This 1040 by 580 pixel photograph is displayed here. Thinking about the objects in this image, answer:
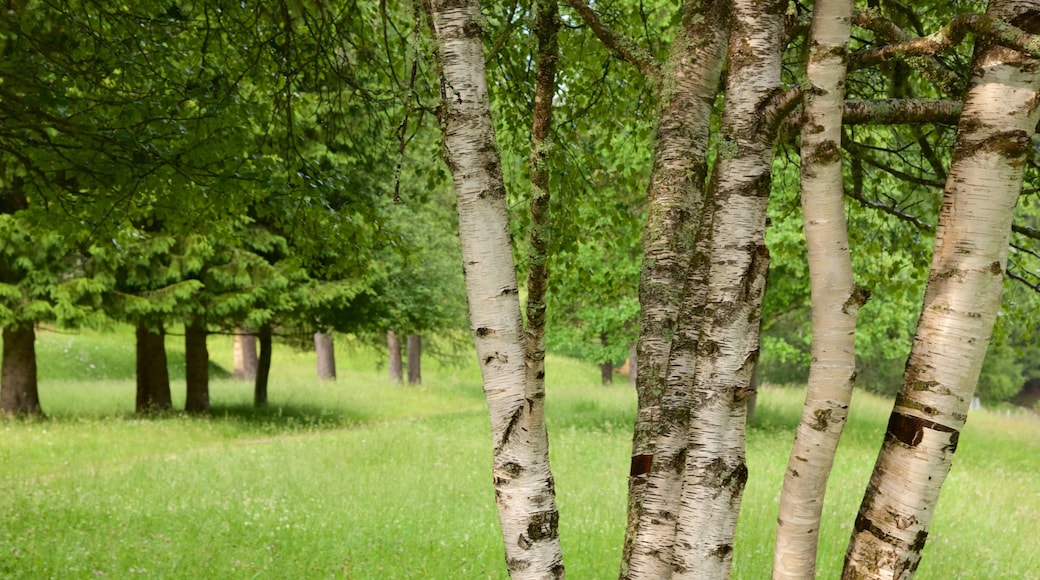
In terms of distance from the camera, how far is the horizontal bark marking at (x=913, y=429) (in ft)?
9.20

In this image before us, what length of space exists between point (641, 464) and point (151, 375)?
18297 mm

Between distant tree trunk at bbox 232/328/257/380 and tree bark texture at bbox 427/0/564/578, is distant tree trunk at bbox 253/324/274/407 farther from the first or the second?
tree bark texture at bbox 427/0/564/578

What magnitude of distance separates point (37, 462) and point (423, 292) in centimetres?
904

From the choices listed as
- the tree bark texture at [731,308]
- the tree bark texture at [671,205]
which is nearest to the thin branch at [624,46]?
the tree bark texture at [671,205]

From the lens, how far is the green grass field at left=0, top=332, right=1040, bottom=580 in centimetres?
725

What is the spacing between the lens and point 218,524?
8320 millimetres

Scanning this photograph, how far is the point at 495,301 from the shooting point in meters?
3.00

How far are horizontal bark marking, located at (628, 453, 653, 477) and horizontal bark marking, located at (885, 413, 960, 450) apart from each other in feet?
3.13

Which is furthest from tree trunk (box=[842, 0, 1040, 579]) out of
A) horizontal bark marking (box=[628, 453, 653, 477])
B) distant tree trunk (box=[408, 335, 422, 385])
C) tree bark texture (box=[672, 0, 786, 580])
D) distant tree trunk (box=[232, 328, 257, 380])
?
distant tree trunk (box=[232, 328, 257, 380])

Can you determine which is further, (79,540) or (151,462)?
(151,462)

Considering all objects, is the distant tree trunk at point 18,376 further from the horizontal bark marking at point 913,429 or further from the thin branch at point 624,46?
the horizontal bark marking at point 913,429

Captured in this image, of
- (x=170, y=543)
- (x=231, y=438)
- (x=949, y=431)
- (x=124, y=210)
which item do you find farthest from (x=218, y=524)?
(x=231, y=438)

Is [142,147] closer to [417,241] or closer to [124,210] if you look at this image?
[124,210]

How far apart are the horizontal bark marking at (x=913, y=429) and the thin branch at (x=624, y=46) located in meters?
1.74
